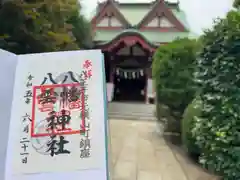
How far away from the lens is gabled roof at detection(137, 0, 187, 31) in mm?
15508

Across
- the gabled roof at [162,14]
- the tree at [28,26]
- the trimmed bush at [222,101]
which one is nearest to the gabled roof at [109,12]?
the gabled roof at [162,14]

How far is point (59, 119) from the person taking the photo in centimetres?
149

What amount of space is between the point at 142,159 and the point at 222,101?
8.13 ft

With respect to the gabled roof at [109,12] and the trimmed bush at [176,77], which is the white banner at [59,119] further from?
the gabled roof at [109,12]

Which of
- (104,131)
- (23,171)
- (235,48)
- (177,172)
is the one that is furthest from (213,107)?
(23,171)

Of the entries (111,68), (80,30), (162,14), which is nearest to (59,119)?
(80,30)

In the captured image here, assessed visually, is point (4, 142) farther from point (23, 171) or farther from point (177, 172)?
point (177, 172)

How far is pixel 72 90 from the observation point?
5.08 feet

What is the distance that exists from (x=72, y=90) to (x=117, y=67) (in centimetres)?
1324

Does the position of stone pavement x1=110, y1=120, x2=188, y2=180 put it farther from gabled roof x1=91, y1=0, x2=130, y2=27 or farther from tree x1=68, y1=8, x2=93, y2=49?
gabled roof x1=91, y1=0, x2=130, y2=27

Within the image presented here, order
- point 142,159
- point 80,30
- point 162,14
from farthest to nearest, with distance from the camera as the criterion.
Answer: point 162,14, point 80,30, point 142,159

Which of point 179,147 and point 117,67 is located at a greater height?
point 117,67

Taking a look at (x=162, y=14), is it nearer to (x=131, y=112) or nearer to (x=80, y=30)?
(x=131, y=112)

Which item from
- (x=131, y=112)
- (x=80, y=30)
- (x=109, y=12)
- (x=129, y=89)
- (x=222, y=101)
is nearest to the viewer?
(x=222, y=101)
